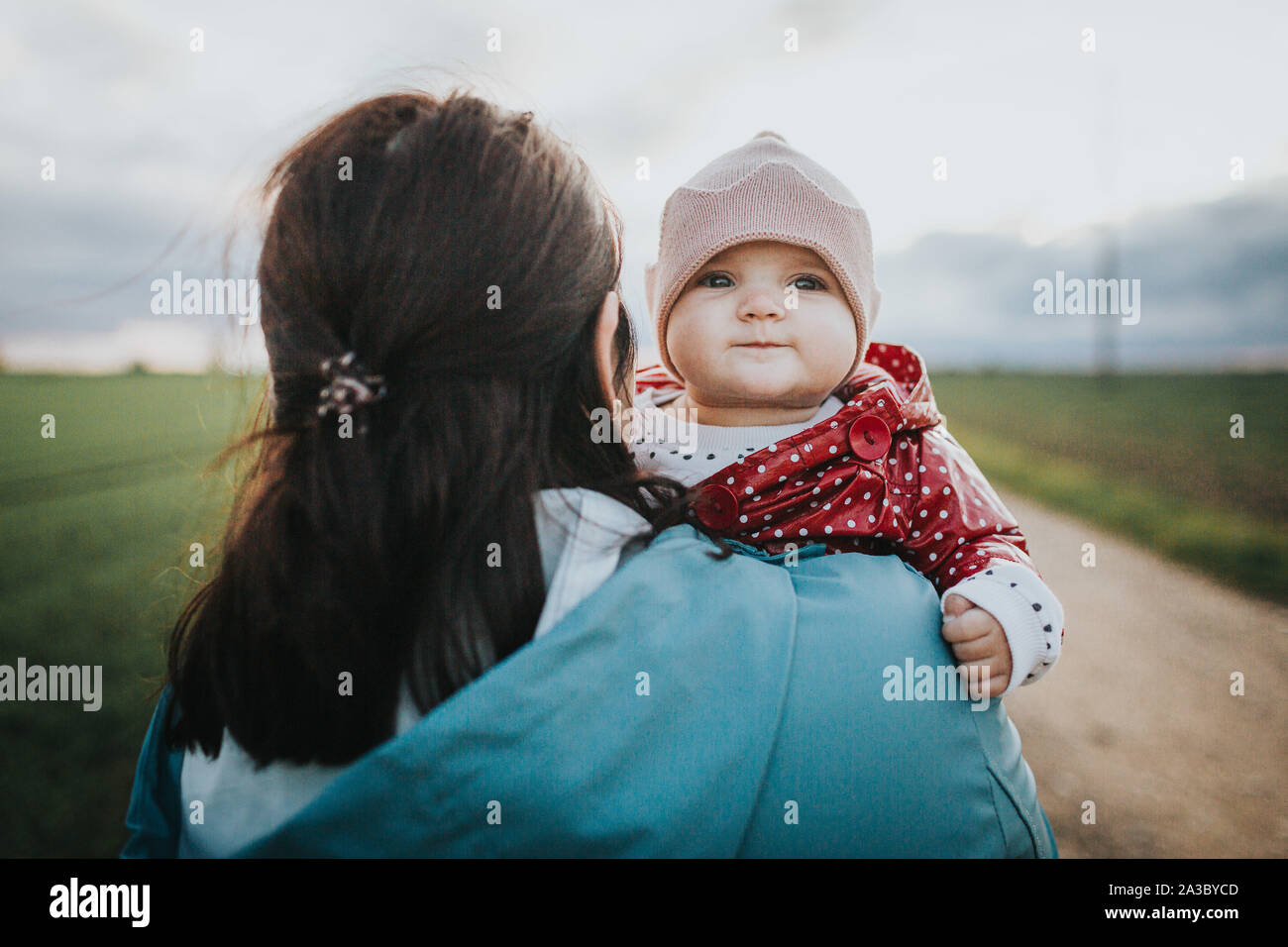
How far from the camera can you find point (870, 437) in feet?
5.51

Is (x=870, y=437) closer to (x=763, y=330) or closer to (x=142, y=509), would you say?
(x=763, y=330)

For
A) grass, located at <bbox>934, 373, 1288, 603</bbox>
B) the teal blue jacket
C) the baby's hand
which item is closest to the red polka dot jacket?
the baby's hand

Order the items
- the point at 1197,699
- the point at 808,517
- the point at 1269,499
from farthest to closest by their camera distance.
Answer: the point at 1269,499 → the point at 1197,699 → the point at 808,517

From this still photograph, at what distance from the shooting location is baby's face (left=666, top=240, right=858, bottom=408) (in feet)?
6.22

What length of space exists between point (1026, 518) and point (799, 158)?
25.1ft

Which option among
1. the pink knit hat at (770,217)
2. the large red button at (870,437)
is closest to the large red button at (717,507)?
the large red button at (870,437)

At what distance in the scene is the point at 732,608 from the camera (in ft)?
3.81

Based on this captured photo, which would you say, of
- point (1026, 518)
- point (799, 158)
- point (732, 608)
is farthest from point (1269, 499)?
point (732, 608)

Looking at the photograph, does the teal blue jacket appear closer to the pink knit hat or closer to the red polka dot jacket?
the red polka dot jacket

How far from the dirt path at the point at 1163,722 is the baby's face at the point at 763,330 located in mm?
2023

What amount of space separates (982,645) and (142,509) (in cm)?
856

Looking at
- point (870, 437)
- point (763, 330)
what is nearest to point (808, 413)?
point (763, 330)

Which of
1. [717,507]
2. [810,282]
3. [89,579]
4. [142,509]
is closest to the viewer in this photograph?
[717,507]
